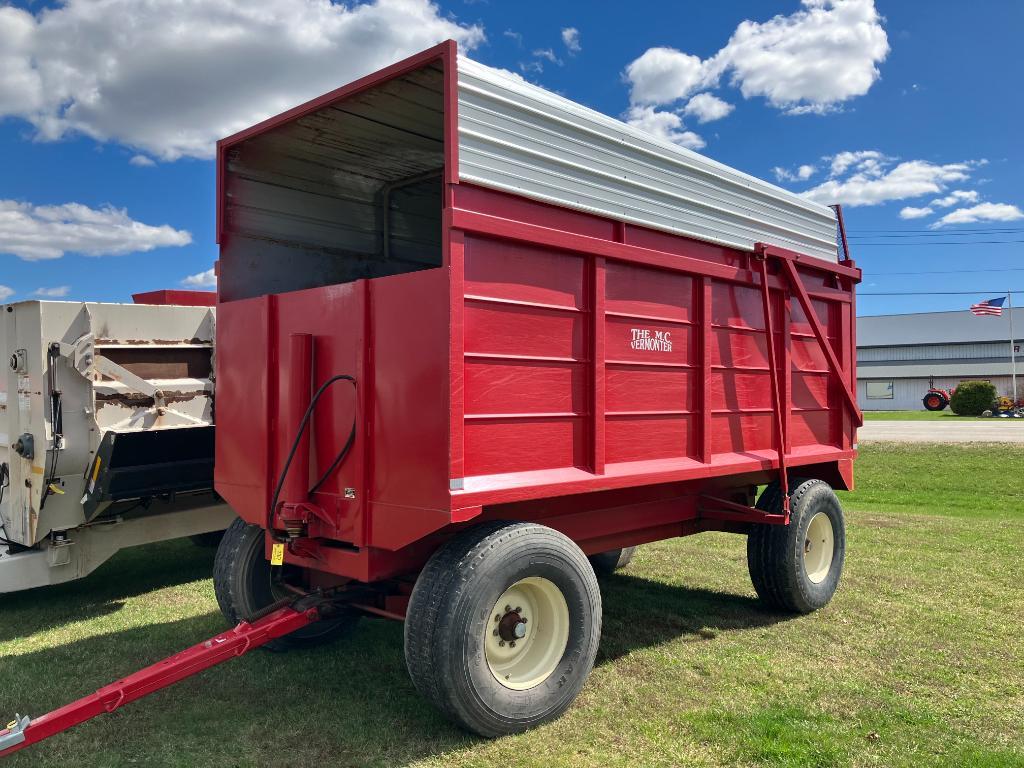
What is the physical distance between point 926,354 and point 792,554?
55726mm

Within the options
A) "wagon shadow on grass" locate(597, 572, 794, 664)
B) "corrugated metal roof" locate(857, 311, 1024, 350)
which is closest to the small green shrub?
"corrugated metal roof" locate(857, 311, 1024, 350)

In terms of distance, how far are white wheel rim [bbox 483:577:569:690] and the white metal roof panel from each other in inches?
75.3

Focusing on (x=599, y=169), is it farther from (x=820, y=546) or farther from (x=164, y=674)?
(x=820, y=546)

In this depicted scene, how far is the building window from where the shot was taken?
53031 mm

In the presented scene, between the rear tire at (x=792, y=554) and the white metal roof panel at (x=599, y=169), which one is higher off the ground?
the white metal roof panel at (x=599, y=169)

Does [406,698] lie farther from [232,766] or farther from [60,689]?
[60,689]

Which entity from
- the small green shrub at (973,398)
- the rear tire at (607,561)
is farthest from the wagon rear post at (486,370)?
the small green shrub at (973,398)

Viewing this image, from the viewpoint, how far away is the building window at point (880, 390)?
174 feet

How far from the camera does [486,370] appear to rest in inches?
143

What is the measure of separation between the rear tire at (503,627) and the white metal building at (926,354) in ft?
166

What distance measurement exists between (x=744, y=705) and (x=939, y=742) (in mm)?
871

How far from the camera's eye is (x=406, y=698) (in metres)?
4.15

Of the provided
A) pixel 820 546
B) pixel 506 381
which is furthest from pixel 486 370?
pixel 820 546

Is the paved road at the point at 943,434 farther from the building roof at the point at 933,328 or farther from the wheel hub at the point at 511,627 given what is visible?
the building roof at the point at 933,328
